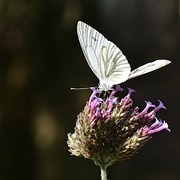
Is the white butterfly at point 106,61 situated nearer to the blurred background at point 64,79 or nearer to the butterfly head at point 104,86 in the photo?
the butterfly head at point 104,86

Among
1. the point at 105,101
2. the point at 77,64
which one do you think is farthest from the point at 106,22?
the point at 105,101

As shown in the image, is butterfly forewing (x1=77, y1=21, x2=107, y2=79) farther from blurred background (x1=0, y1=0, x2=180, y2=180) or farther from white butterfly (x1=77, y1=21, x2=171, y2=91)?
blurred background (x1=0, y1=0, x2=180, y2=180)

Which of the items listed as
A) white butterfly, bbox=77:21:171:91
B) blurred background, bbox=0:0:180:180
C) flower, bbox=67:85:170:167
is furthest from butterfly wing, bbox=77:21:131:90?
blurred background, bbox=0:0:180:180

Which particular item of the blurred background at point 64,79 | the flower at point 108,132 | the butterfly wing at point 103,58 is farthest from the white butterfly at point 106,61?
the blurred background at point 64,79

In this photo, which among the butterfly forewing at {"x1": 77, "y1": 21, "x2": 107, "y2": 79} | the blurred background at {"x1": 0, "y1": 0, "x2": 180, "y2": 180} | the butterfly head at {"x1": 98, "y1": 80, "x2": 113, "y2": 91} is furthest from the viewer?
the blurred background at {"x1": 0, "y1": 0, "x2": 180, "y2": 180}

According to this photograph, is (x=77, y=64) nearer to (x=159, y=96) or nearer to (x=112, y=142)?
(x=159, y=96)

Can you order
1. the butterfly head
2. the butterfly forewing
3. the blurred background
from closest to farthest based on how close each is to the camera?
the butterfly forewing
the butterfly head
the blurred background
